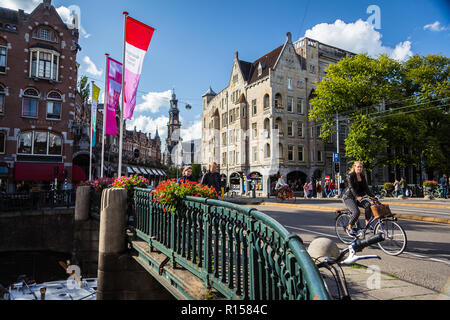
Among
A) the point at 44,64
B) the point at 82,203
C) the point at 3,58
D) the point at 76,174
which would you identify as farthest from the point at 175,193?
the point at 3,58

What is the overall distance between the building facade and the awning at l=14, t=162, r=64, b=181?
21.0 meters

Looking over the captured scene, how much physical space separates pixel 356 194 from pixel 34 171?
28.8 metres

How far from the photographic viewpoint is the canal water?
15979mm

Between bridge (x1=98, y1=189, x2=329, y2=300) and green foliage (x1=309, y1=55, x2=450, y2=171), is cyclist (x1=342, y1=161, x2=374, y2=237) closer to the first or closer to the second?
bridge (x1=98, y1=189, x2=329, y2=300)

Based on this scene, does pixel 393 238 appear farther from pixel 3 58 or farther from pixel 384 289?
pixel 3 58

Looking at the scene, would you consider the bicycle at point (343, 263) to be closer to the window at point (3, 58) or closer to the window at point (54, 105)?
the window at point (54, 105)

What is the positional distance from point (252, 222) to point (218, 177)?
6033 mm

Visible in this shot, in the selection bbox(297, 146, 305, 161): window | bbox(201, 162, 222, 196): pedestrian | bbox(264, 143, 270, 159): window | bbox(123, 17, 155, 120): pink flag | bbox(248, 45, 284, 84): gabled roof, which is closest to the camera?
bbox(201, 162, 222, 196): pedestrian

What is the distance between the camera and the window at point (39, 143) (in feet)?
88.2

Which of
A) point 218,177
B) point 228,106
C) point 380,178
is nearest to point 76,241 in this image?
point 218,177

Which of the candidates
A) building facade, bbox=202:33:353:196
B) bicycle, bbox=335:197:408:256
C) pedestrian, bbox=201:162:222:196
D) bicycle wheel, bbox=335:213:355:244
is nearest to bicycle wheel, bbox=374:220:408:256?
bicycle, bbox=335:197:408:256

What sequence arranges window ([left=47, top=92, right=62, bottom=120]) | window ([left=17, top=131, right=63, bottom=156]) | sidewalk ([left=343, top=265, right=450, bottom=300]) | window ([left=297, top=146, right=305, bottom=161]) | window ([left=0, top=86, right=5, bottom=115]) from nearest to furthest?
sidewalk ([left=343, top=265, right=450, bottom=300]) → window ([left=0, top=86, right=5, bottom=115]) → window ([left=17, top=131, right=63, bottom=156]) → window ([left=47, top=92, right=62, bottom=120]) → window ([left=297, top=146, right=305, bottom=161])

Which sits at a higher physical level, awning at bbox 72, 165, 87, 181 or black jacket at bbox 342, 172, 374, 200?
awning at bbox 72, 165, 87, 181

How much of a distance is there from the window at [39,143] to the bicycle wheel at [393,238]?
96.9 ft
